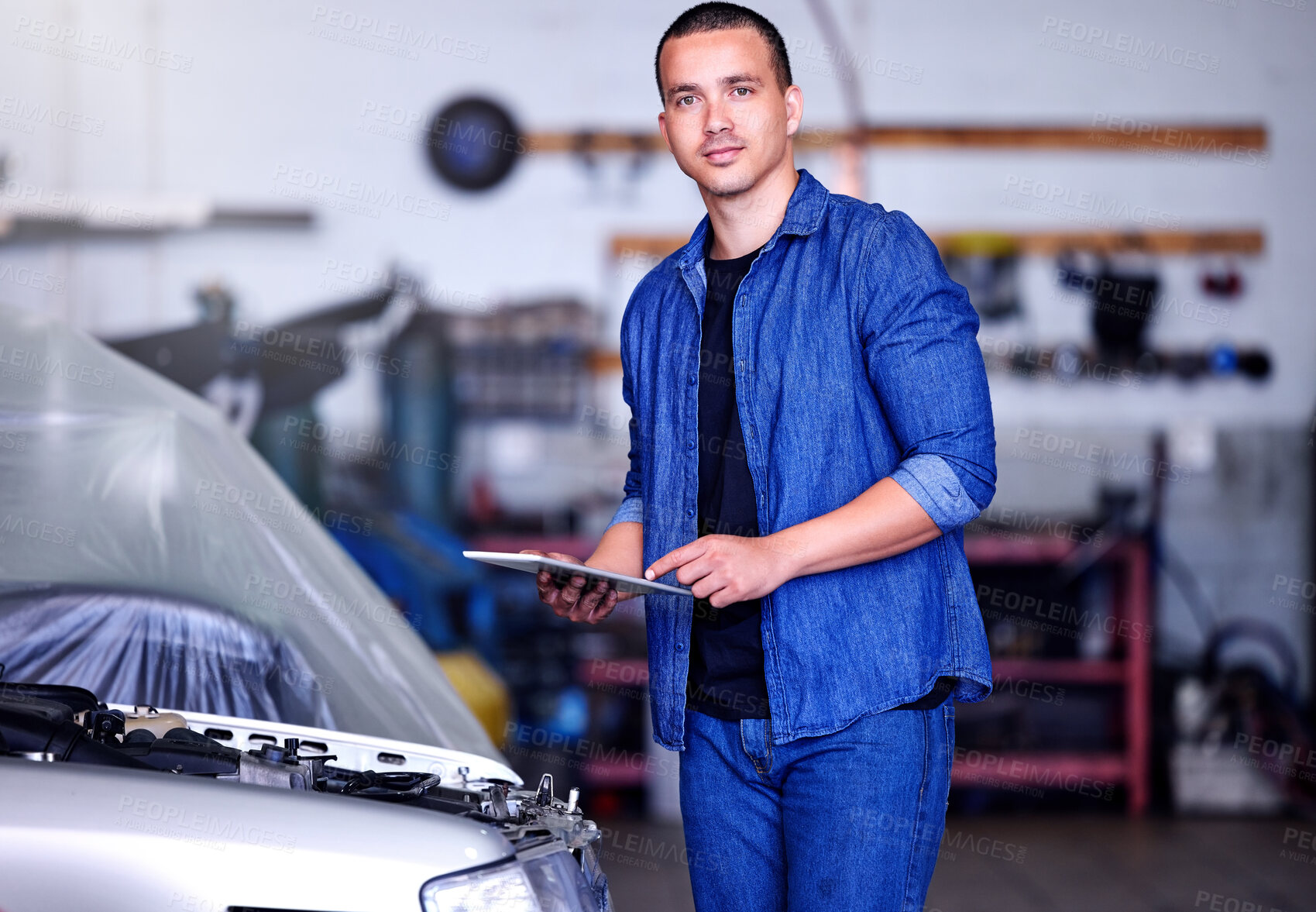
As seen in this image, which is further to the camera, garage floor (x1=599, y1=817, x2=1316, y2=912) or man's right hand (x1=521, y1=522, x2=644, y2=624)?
garage floor (x1=599, y1=817, x2=1316, y2=912)

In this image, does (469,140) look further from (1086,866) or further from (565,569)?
(565,569)

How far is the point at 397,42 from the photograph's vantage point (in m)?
4.90

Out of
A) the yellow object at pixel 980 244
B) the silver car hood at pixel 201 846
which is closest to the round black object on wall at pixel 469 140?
the yellow object at pixel 980 244

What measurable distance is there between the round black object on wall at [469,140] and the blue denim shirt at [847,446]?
11.8ft

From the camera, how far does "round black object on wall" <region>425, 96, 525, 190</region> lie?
4.90 m

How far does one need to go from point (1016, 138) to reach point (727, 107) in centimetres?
388

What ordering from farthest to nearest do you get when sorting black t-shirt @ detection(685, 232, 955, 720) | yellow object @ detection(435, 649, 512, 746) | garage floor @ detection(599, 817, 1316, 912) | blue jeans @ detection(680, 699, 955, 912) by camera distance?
yellow object @ detection(435, 649, 512, 746) → garage floor @ detection(599, 817, 1316, 912) → black t-shirt @ detection(685, 232, 955, 720) → blue jeans @ detection(680, 699, 955, 912)

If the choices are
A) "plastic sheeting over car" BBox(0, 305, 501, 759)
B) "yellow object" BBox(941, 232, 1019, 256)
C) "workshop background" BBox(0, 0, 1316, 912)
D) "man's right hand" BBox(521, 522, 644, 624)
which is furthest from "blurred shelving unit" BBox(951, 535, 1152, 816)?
"man's right hand" BBox(521, 522, 644, 624)

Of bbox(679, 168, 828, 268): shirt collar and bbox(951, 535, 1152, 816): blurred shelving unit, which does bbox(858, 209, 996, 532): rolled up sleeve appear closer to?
bbox(679, 168, 828, 268): shirt collar

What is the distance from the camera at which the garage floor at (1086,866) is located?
3.56m

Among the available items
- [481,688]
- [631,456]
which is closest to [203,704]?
[631,456]

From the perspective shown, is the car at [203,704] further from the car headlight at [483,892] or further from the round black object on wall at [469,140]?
the round black object on wall at [469,140]

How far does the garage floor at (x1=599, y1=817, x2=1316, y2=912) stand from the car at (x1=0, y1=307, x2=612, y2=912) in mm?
1768

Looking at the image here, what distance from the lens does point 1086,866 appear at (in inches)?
155
